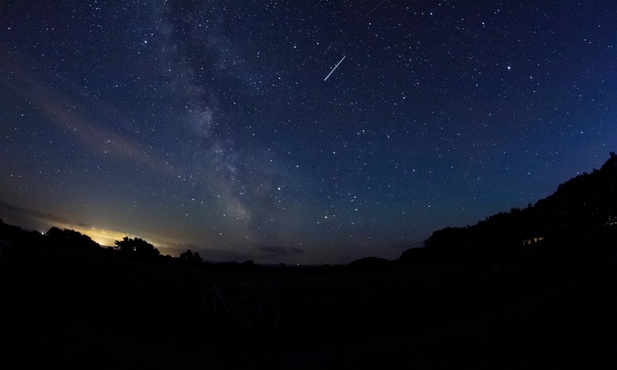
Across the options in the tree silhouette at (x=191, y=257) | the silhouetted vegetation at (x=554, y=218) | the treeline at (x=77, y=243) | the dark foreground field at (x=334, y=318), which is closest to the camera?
the dark foreground field at (x=334, y=318)

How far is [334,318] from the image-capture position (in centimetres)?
909

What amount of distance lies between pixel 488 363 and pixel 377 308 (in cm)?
550

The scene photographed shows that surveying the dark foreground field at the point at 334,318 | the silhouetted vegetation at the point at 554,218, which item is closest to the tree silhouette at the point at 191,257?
the dark foreground field at the point at 334,318

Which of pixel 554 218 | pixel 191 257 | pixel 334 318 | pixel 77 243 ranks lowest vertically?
pixel 334 318

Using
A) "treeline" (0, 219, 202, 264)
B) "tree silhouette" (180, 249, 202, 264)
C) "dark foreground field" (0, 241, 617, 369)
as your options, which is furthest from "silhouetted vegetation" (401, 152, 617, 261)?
"treeline" (0, 219, 202, 264)

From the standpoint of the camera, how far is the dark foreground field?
4824mm

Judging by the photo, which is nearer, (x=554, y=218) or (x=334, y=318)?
(x=334, y=318)

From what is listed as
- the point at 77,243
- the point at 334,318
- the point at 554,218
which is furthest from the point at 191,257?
the point at 554,218

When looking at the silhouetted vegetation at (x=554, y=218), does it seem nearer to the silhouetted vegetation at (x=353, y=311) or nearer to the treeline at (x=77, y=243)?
the silhouetted vegetation at (x=353, y=311)

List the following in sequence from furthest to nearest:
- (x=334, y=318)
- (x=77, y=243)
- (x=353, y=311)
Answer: (x=77, y=243)
(x=353, y=311)
(x=334, y=318)

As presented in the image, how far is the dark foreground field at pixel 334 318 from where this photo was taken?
4824 millimetres

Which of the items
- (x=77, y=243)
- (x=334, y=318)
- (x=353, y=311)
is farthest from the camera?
(x=77, y=243)

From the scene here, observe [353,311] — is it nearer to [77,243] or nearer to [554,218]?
[77,243]

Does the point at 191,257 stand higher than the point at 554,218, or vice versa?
the point at 554,218
